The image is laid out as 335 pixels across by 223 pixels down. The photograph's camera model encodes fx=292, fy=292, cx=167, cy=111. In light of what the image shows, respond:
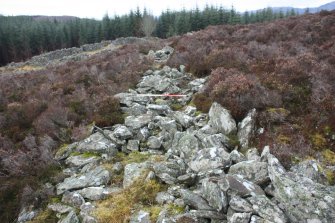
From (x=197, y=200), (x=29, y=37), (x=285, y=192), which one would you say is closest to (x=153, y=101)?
(x=197, y=200)

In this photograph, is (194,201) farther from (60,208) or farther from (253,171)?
(60,208)

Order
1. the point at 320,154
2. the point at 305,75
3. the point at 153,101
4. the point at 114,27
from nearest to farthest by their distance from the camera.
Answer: the point at 320,154 → the point at 305,75 → the point at 153,101 → the point at 114,27

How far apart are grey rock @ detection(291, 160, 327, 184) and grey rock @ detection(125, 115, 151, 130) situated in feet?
16.2

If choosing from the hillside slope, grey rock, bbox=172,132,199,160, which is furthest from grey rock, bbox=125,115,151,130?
grey rock, bbox=172,132,199,160

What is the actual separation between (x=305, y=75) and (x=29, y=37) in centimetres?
7470

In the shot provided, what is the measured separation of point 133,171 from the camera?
24.4 feet

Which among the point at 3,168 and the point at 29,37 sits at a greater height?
the point at 29,37

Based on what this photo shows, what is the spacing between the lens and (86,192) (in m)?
6.98

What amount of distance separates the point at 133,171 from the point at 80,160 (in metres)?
1.91

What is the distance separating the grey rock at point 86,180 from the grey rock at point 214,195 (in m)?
2.73

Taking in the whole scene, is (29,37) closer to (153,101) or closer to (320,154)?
(153,101)

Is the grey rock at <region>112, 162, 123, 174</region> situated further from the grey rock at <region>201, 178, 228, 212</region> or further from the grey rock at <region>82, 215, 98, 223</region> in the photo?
the grey rock at <region>201, 178, 228, 212</region>

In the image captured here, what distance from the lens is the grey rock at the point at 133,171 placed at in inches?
282

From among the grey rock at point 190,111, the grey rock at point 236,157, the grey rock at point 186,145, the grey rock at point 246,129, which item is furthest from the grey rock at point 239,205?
the grey rock at point 190,111
